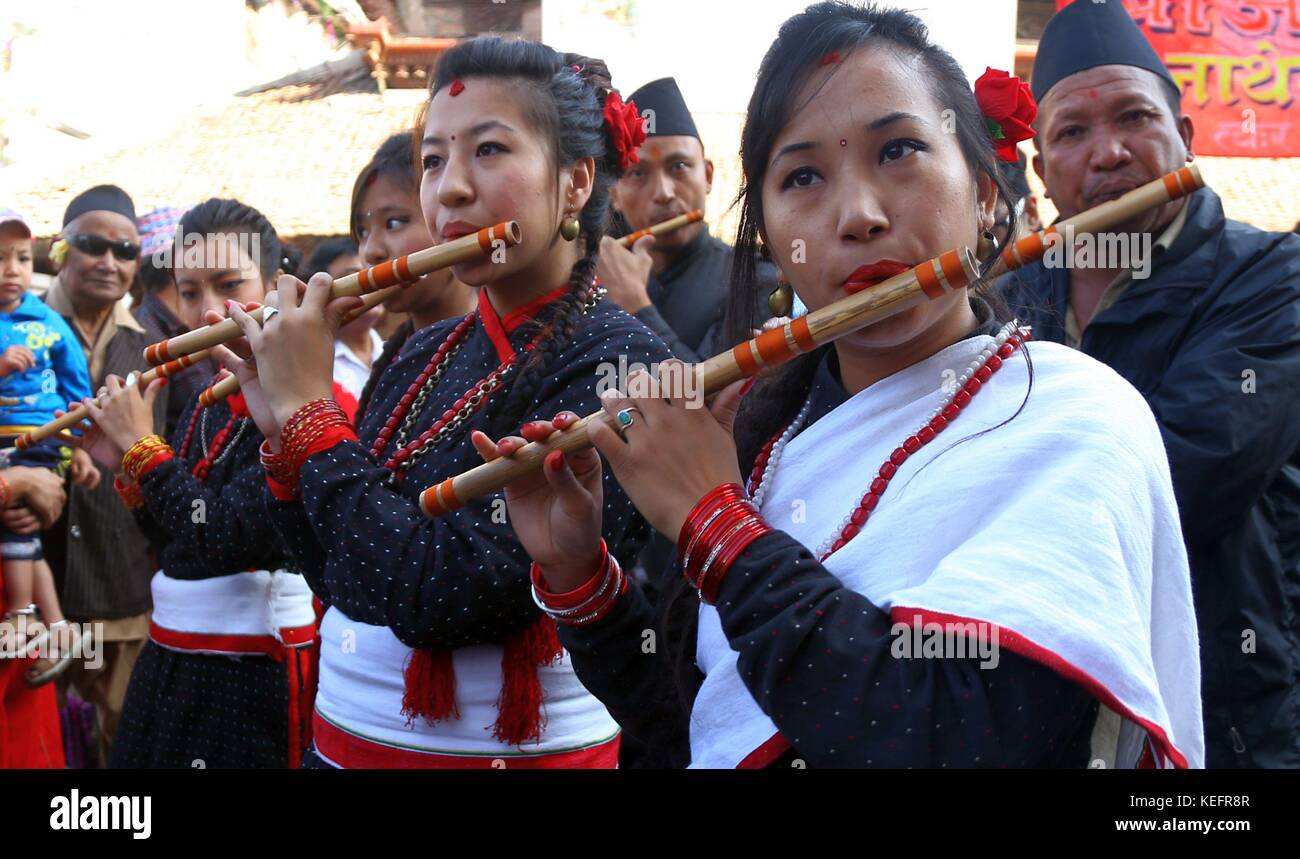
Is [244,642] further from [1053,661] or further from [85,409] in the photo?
[1053,661]

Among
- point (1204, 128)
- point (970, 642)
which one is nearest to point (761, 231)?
point (970, 642)

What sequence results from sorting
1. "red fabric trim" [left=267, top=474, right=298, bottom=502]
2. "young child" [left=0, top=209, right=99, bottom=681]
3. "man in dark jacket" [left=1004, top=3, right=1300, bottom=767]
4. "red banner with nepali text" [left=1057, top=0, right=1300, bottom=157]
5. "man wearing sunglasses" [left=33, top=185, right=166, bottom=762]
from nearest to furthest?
"red fabric trim" [left=267, top=474, right=298, bottom=502]
"man in dark jacket" [left=1004, top=3, right=1300, bottom=767]
"young child" [left=0, top=209, right=99, bottom=681]
"man wearing sunglasses" [left=33, top=185, right=166, bottom=762]
"red banner with nepali text" [left=1057, top=0, right=1300, bottom=157]

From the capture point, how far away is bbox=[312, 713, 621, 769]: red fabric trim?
219 centimetres

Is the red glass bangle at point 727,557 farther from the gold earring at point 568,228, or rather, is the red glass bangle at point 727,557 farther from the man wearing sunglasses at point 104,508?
the man wearing sunglasses at point 104,508

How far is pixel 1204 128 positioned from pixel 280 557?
543 centimetres

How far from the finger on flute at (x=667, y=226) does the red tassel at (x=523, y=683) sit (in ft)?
7.44

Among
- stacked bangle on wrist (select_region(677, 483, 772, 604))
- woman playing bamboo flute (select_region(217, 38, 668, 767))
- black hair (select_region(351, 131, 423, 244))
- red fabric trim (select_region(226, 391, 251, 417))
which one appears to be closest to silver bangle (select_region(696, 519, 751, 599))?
stacked bangle on wrist (select_region(677, 483, 772, 604))

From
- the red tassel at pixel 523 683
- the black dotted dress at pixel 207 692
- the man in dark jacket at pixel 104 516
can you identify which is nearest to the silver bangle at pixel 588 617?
the red tassel at pixel 523 683

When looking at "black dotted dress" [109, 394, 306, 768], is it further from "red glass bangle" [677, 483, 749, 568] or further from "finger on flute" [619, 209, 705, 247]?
"red glass bangle" [677, 483, 749, 568]

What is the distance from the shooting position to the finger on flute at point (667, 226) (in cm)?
423

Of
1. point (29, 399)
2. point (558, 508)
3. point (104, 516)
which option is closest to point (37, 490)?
point (29, 399)

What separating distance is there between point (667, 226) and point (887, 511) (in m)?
A: 3.05

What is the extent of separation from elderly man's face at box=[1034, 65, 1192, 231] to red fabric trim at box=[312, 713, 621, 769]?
6.02 feet

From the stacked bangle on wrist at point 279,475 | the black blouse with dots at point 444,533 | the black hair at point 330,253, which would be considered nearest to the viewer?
the black blouse with dots at point 444,533
